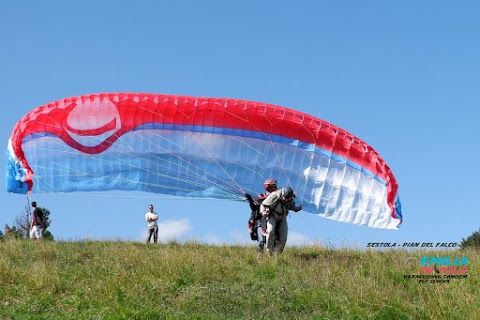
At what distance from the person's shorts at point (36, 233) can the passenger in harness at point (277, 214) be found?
860cm

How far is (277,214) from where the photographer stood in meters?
13.7

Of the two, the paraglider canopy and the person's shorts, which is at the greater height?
the paraglider canopy

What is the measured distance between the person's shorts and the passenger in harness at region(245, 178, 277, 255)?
7643 mm

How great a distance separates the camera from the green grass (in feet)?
30.9

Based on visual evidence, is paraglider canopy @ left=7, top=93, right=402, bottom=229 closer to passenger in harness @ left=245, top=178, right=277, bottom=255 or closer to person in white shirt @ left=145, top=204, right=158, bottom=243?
person in white shirt @ left=145, top=204, right=158, bottom=243

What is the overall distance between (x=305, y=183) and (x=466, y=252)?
205 inches

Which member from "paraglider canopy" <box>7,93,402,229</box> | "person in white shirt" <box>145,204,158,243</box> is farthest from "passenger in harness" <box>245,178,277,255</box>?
"person in white shirt" <box>145,204,158,243</box>

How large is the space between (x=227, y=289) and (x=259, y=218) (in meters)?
3.92

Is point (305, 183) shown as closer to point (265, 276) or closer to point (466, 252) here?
point (466, 252)

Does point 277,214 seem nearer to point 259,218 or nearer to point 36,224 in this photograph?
point 259,218

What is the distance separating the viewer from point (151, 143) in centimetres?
1864

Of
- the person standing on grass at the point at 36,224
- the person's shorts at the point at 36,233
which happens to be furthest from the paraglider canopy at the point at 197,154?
the person's shorts at the point at 36,233

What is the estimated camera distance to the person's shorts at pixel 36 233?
19.5 meters

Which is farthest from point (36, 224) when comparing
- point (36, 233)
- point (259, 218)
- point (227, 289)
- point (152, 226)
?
point (227, 289)
